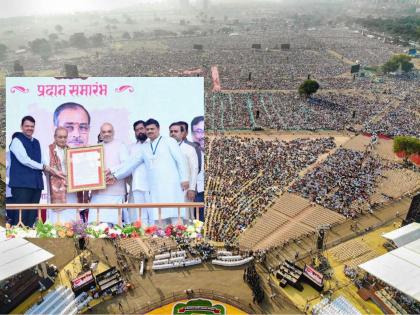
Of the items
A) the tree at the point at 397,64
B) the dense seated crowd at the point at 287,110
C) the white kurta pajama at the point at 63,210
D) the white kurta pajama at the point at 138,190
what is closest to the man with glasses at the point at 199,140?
the white kurta pajama at the point at 138,190

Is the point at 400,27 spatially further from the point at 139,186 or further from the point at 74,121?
the point at 74,121

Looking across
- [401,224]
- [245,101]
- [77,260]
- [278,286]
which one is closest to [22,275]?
[77,260]

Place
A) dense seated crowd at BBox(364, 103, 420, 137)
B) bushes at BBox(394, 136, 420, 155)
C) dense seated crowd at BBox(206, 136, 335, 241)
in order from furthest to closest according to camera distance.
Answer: dense seated crowd at BBox(364, 103, 420, 137), bushes at BBox(394, 136, 420, 155), dense seated crowd at BBox(206, 136, 335, 241)

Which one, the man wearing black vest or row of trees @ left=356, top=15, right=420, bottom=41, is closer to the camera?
the man wearing black vest

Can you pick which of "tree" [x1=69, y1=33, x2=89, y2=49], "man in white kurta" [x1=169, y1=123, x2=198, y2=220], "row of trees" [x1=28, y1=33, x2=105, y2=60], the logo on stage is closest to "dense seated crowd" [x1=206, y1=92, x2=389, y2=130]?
"man in white kurta" [x1=169, y1=123, x2=198, y2=220]

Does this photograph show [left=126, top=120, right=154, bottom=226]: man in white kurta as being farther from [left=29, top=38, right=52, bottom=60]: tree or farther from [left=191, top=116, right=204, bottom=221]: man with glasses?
[left=29, top=38, right=52, bottom=60]: tree

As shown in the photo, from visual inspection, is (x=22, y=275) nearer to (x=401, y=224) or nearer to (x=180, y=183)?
(x=180, y=183)
